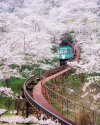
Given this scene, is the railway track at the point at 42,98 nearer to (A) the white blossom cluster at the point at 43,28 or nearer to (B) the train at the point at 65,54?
(A) the white blossom cluster at the point at 43,28

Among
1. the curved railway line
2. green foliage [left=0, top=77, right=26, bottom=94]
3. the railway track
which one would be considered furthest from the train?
green foliage [left=0, top=77, right=26, bottom=94]

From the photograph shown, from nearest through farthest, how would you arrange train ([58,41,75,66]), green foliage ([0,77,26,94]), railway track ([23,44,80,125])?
railway track ([23,44,80,125]), green foliage ([0,77,26,94]), train ([58,41,75,66])

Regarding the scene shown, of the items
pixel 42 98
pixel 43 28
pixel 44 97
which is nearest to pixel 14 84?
pixel 44 97

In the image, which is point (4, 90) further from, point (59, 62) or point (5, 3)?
point (5, 3)

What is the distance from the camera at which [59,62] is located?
140ft

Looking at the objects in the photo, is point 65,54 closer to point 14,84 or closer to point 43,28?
point 43,28

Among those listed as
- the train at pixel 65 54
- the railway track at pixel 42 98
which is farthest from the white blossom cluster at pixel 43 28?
the railway track at pixel 42 98

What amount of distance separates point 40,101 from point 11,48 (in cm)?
1104

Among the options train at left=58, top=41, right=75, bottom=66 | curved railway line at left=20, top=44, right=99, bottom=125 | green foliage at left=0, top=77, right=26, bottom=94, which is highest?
train at left=58, top=41, right=75, bottom=66

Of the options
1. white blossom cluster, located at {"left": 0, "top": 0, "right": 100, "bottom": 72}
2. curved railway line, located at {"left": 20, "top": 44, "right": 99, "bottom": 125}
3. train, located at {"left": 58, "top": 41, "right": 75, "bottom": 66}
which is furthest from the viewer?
train, located at {"left": 58, "top": 41, "right": 75, "bottom": 66}

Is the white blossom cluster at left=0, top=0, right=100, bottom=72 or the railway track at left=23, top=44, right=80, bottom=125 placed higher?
the white blossom cluster at left=0, top=0, right=100, bottom=72

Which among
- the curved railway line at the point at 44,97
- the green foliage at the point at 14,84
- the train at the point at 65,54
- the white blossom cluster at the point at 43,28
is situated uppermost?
the white blossom cluster at the point at 43,28

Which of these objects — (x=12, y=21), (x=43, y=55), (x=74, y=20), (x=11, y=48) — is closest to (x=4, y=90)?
(x=11, y=48)

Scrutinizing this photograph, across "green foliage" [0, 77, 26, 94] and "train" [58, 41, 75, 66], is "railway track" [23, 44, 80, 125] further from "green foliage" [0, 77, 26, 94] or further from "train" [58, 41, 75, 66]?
"train" [58, 41, 75, 66]
